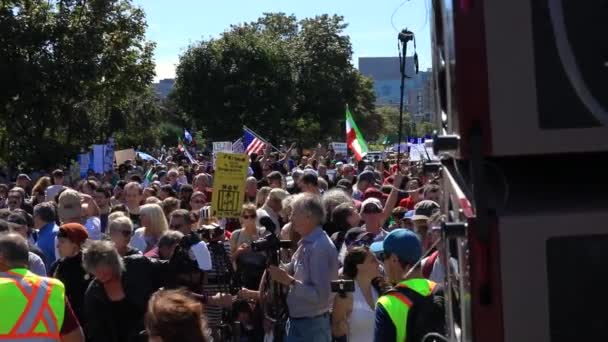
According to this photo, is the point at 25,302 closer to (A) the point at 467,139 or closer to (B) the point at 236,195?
(A) the point at 467,139

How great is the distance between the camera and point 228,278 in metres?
7.95

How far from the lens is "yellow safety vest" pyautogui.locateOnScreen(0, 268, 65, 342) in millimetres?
5246

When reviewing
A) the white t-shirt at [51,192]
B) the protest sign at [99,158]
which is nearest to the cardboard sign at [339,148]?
the protest sign at [99,158]

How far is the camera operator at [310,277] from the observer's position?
705cm

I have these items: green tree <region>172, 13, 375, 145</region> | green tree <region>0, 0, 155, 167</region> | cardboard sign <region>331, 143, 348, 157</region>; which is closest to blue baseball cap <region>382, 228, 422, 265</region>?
green tree <region>0, 0, 155, 167</region>

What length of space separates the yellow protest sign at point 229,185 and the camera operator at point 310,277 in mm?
4001

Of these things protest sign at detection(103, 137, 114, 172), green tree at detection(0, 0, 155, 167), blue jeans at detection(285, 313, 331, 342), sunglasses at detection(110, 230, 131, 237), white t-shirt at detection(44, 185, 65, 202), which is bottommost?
blue jeans at detection(285, 313, 331, 342)

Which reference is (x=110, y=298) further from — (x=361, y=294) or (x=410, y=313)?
(x=410, y=313)

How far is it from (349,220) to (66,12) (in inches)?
993

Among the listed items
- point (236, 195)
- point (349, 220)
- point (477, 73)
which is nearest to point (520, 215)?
A: point (477, 73)

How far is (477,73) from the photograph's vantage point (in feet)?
8.45

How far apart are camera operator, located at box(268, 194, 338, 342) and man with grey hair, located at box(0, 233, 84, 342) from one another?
184 centimetres

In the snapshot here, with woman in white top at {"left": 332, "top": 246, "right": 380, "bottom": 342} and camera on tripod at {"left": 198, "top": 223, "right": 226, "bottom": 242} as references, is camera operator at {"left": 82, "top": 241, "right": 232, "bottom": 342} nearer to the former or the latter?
camera on tripod at {"left": 198, "top": 223, "right": 226, "bottom": 242}

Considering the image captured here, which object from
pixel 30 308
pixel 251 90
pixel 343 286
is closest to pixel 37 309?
pixel 30 308
